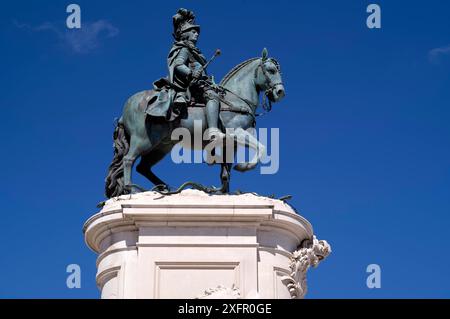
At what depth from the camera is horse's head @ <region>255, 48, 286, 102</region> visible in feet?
88.1

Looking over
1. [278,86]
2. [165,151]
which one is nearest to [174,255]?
[165,151]

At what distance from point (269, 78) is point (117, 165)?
3.87m

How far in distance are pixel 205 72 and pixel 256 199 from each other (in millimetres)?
3520

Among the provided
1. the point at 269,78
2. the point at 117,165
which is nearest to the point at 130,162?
the point at 117,165

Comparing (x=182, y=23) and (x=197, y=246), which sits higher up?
(x=182, y=23)

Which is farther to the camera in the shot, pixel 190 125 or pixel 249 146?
pixel 190 125

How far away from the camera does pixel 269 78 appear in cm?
2694

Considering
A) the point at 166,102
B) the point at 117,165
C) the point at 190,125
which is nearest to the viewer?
the point at 166,102

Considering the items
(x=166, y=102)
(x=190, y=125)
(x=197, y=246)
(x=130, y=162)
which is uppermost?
(x=166, y=102)

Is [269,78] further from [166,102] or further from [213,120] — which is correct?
[166,102]

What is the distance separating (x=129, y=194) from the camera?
25484 mm

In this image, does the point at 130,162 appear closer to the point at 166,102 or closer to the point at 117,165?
the point at 117,165

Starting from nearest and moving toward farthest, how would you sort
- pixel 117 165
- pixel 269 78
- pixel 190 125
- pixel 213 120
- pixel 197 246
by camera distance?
pixel 197 246
pixel 213 120
pixel 190 125
pixel 117 165
pixel 269 78

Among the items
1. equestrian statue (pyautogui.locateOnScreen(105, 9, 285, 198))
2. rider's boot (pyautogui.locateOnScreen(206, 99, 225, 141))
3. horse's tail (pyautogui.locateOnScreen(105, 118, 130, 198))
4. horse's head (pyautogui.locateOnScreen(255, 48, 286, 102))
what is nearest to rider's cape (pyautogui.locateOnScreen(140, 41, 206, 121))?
equestrian statue (pyautogui.locateOnScreen(105, 9, 285, 198))
